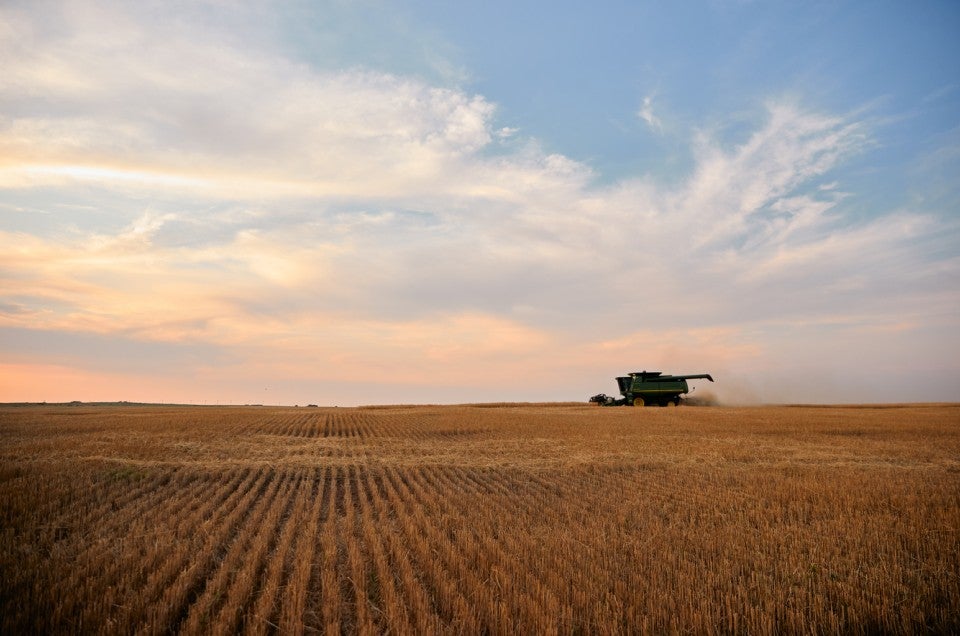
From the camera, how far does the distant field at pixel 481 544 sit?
18.8 ft

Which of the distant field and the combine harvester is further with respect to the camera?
the combine harvester

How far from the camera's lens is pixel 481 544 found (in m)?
8.37

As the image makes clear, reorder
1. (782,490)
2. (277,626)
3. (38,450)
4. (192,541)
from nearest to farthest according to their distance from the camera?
(277,626) < (192,541) < (782,490) < (38,450)

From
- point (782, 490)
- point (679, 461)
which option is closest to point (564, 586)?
point (782, 490)

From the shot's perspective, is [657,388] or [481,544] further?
[657,388]

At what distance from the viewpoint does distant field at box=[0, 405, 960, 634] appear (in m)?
5.73

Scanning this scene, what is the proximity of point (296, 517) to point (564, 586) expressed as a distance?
21.0 ft

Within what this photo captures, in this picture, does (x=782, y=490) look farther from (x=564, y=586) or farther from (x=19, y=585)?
(x=19, y=585)

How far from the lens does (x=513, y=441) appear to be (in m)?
25.7

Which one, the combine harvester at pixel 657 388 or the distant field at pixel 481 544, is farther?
the combine harvester at pixel 657 388

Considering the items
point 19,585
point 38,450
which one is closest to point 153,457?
point 38,450

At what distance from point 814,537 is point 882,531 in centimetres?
131

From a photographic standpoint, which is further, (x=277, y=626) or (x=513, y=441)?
(x=513, y=441)

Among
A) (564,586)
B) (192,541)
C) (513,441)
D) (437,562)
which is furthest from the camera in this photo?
(513,441)
